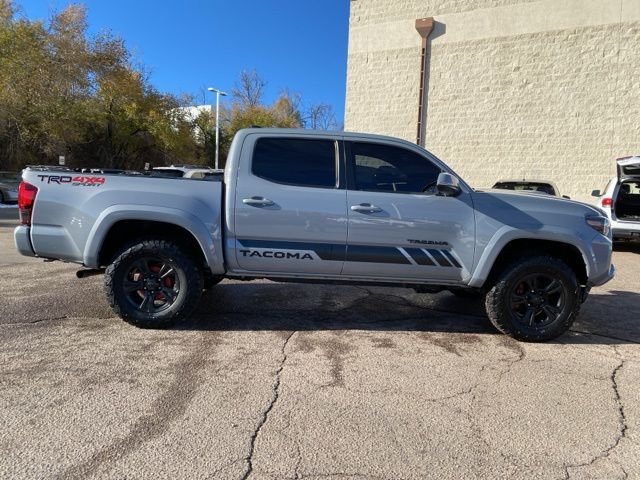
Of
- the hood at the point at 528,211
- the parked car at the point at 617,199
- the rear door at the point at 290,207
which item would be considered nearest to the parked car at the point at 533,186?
the parked car at the point at 617,199

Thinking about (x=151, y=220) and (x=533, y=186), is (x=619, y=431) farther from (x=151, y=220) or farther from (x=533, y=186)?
(x=533, y=186)

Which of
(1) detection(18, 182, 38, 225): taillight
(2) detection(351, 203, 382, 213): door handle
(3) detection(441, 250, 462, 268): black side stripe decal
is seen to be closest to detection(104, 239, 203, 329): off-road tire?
(1) detection(18, 182, 38, 225): taillight

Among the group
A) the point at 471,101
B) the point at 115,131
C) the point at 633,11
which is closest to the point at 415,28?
the point at 471,101

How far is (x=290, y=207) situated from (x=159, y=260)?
1.37 meters

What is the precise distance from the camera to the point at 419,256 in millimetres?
4535

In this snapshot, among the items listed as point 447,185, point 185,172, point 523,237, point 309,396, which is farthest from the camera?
point 185,172

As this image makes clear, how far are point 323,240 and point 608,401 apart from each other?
103 inches

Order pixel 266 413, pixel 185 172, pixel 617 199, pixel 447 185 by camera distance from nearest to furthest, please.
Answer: pixel 266 413, pixel 447 185, pixel 185 172, pixel 617 199

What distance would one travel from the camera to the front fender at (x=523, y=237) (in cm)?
450

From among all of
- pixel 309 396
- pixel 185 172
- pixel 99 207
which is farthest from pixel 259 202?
pixel 185 172

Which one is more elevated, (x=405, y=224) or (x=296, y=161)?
(x=296, y=161)

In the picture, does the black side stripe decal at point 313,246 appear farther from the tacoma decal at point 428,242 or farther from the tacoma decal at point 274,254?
the tacoma decal at point 428,242

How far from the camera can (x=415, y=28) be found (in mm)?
19562

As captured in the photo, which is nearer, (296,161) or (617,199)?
(296,161)
